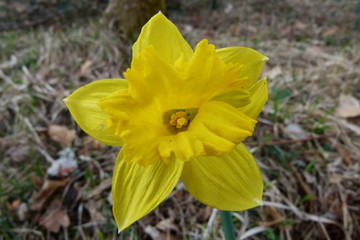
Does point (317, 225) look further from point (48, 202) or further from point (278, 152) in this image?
point (48, 202)

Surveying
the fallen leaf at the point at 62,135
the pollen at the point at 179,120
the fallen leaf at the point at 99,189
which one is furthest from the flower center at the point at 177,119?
the fallen leaf at the point at 62,135

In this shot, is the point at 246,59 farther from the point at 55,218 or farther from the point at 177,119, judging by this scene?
the point at 55,218

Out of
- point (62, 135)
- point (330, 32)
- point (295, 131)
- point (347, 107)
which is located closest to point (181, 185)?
point (295, 131)

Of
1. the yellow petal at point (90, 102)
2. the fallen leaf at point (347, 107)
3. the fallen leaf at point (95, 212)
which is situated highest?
the yellow petal at point (90, 102)

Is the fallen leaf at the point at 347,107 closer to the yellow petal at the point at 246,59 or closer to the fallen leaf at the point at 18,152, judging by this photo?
the yellow petal at the point at 246,59

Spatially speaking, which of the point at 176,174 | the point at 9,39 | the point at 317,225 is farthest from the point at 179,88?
the point at 9,39

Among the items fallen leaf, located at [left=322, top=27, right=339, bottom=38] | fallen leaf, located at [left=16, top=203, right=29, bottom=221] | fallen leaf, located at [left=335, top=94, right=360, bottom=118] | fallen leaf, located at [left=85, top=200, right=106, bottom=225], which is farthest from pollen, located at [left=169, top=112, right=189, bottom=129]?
fallen leaf, located at [left=322, top=27, right=339, bottom=38]

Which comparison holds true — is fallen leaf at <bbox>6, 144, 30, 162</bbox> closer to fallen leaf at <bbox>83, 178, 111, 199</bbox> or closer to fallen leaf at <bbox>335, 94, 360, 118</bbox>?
fallen leaf at <bbox>83, 178, 111, 199</bbox>
